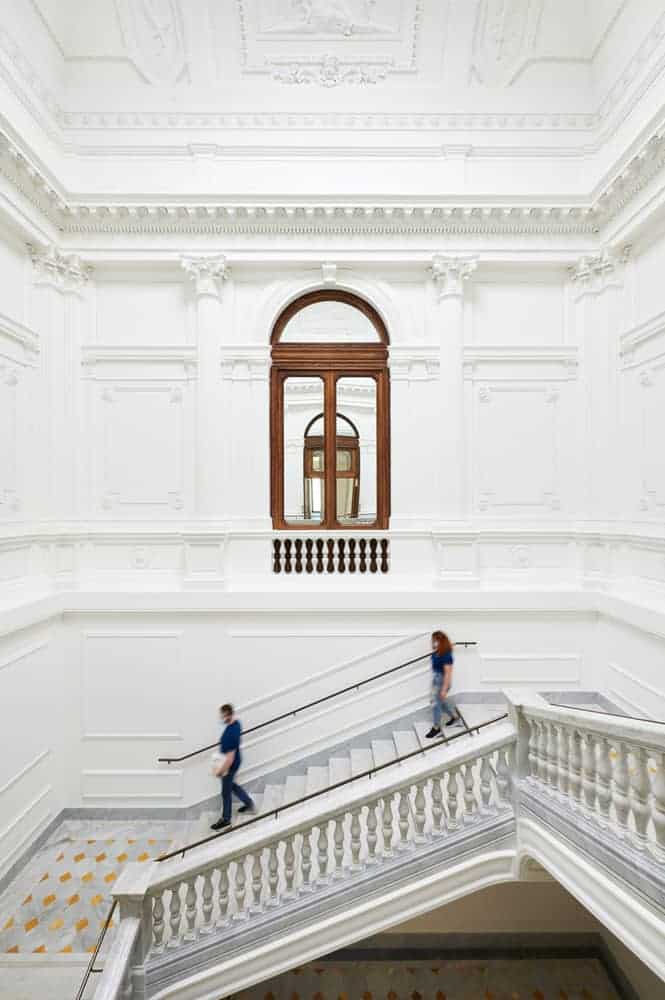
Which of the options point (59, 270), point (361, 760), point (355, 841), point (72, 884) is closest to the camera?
Result: point (355, 841)

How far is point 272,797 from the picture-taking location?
290 inches

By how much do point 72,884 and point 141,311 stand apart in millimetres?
7557

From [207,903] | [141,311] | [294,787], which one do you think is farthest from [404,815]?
[141,311]

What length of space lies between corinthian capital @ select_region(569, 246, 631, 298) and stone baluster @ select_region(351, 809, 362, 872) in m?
7.47

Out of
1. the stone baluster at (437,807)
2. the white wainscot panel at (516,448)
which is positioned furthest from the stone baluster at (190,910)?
the white wainscot panel at (516,448)

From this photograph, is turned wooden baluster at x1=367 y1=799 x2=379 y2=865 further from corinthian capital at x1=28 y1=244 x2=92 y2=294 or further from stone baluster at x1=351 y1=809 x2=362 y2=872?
corinthian capital at x1=28 y1=244 x2=92 y2=294

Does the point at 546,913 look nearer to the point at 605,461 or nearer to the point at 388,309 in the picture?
the point at 605,461

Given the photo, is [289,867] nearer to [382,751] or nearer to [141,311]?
[382,751]

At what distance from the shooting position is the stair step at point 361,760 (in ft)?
23.4

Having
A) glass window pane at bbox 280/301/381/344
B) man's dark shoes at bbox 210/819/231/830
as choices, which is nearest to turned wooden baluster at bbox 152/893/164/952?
man's dark shoes at bbox 210/819/231/830

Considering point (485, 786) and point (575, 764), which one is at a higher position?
point (575, 764)

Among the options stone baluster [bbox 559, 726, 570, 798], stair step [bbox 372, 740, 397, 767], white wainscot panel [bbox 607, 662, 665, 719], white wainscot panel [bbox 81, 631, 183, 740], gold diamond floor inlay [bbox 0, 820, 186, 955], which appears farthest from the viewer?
white wainscot panel [bbox 81, 631, 183, 740]

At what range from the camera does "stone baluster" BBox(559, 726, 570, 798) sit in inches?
180

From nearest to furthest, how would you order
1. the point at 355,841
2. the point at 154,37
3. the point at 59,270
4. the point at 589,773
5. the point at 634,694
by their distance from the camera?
1. the point at 589,773
2. the point at 355,841
3. the point at 634,694
4. the point at 154,37
5. the point at 59,270
